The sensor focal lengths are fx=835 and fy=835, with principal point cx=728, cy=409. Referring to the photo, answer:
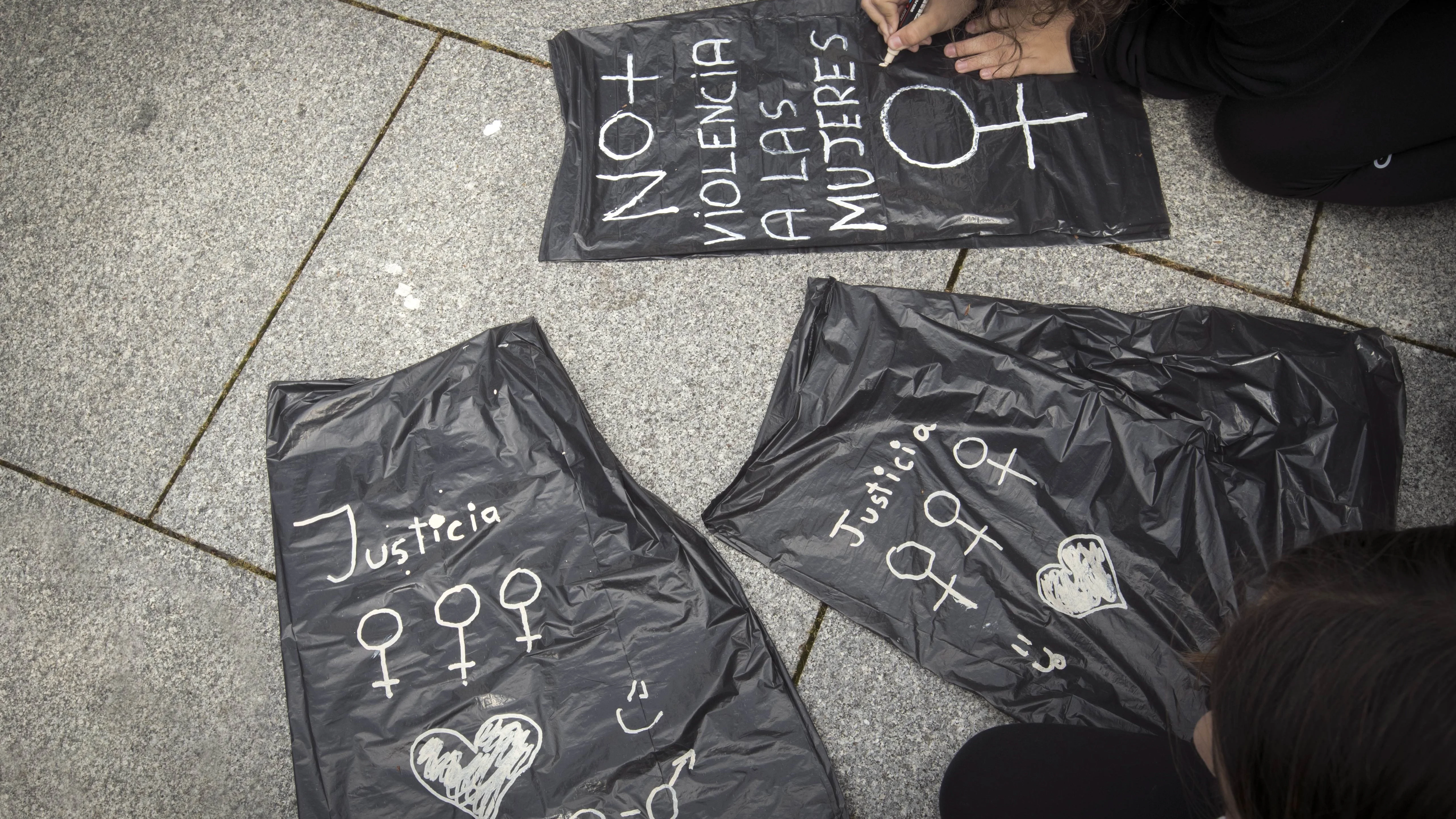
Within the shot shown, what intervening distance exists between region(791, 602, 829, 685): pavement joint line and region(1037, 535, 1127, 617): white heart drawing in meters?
0.26

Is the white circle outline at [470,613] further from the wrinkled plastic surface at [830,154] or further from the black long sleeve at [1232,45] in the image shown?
the black long sleeve at [1232,45]

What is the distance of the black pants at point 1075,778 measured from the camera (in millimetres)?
835

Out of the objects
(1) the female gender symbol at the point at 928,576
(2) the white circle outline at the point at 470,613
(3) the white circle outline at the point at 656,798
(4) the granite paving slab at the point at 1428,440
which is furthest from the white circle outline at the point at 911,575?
(4) the granite paving slab at the point at 1428,440

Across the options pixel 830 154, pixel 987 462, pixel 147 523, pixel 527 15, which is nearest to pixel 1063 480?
pixel 987 462

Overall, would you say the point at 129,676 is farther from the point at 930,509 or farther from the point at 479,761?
the point at 930,509


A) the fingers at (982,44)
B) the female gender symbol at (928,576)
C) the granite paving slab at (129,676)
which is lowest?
the granite paving slab at (129,676)

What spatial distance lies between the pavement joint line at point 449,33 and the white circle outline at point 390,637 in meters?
0.85

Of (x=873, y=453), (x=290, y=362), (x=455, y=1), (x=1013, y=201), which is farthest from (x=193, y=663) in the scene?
(x=1013, y=201)

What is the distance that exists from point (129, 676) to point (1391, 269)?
5.90 feet

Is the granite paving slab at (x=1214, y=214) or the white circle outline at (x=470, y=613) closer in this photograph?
the white circle outline at (x=470, y=613)

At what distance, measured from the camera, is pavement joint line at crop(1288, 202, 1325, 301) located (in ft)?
3.89

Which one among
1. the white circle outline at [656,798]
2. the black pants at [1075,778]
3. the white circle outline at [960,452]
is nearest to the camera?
the black pants at [1075,778]

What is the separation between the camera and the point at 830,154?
1220mm

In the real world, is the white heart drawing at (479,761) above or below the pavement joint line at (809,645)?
below
